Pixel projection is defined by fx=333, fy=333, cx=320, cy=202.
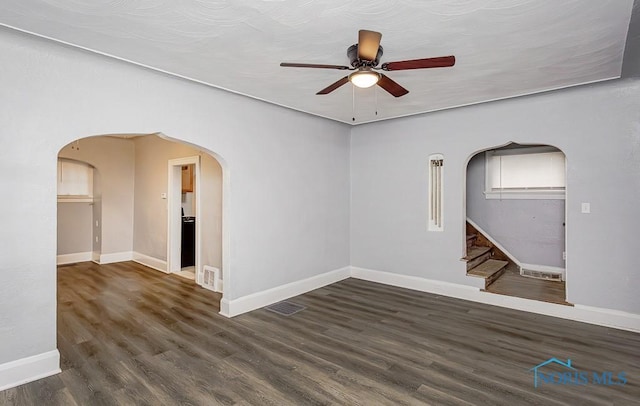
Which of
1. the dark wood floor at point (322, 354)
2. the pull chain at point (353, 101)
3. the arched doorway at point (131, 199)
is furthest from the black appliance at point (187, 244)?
the pull chain at point (353, 101)

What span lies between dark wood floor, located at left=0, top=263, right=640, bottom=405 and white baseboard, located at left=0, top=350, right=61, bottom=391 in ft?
0.25

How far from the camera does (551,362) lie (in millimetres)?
2998

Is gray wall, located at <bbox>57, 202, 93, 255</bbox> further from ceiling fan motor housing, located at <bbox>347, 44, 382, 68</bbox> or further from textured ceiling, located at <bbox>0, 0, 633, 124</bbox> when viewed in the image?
ceiling fan motor housing, located at <bbox>347, 44, 382, 68</bbox>

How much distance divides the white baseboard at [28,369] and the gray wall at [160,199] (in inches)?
97.6

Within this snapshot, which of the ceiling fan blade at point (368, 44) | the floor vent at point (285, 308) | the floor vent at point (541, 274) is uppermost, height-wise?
the ceiling fan blade at point (368, 44)

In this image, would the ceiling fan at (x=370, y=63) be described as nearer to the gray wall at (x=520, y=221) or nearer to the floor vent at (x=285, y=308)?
the floor vent at (x=285, y=308)

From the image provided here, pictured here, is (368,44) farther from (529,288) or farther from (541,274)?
(541,274)

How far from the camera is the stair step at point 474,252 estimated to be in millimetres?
5101

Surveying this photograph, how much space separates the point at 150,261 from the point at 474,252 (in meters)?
6.11

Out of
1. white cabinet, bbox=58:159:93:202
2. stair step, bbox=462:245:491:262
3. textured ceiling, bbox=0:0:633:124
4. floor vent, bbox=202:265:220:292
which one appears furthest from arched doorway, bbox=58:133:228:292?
stair step, bbox=462:245:491:262

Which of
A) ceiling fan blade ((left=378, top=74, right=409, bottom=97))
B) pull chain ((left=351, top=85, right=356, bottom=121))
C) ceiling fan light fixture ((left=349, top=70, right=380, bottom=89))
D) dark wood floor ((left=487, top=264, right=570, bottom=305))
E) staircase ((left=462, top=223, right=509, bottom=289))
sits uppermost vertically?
pull chain ((left=351, top=85, right=356, bottom=121))

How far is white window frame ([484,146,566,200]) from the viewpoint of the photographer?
5309 millimetres

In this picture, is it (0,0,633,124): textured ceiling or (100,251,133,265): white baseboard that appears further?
(100,251,133,265): white baseboard

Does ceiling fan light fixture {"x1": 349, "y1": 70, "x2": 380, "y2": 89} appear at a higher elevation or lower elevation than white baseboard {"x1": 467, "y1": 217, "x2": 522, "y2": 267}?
higher
